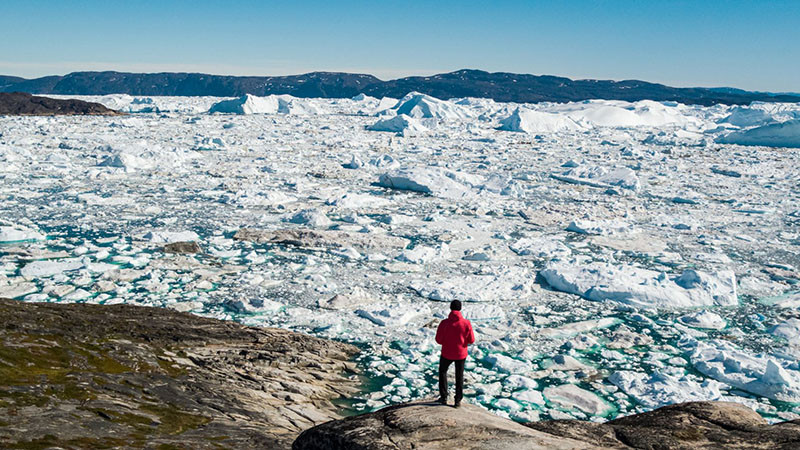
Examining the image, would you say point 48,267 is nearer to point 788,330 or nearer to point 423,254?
point 423,254

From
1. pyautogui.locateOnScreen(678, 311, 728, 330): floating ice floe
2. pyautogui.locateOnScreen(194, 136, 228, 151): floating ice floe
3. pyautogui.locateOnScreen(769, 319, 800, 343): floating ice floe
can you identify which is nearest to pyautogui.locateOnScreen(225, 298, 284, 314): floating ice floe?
pyautogui.locateOnScreen(678, 311, 728, 330): floating ice floe

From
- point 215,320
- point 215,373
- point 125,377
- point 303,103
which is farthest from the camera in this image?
point 303,103

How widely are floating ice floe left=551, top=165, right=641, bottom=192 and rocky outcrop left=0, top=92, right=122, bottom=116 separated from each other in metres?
44.2

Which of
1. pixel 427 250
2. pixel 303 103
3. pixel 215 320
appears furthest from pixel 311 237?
pixel 303 103

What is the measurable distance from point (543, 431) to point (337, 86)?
13744 cm

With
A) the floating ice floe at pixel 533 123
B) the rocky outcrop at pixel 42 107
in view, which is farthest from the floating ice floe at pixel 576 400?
the rocky outcrop at pixel 42 107

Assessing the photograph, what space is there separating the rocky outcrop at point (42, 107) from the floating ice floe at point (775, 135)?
48.7 metres

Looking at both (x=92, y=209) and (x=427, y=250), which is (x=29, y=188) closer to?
(x=92, y=209)

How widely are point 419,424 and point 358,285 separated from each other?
518 cm

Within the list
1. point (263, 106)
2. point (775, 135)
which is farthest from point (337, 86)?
point (775, 135)

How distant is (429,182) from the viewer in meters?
16.5

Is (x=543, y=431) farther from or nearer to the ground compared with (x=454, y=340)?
nearer to the ground

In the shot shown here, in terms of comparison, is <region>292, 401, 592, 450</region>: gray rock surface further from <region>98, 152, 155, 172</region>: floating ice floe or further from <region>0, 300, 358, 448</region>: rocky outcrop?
<region>98, 152, 155, 172</region>: floating ice floe

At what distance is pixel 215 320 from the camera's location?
6.78 meters
